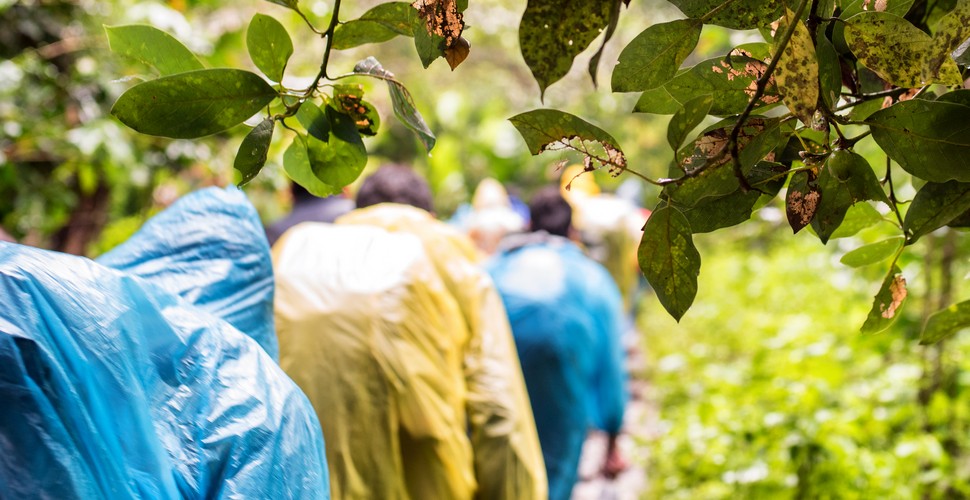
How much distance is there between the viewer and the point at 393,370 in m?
2.36

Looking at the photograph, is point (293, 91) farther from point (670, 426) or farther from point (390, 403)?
point (670, 426)

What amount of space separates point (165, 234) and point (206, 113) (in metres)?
→ 0.84

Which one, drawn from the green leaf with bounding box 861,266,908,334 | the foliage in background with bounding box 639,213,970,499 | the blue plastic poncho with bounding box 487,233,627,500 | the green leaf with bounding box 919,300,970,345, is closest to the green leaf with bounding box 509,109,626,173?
the green leaf with bounding box 861,266,908,334

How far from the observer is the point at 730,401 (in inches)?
207

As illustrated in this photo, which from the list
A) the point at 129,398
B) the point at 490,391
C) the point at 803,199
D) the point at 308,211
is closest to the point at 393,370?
the point at 490,391

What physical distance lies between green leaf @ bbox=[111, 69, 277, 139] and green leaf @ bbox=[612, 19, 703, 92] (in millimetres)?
343

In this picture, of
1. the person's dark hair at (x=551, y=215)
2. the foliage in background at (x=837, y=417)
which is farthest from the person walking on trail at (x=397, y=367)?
the person's dark hair at (x=551, y=215)

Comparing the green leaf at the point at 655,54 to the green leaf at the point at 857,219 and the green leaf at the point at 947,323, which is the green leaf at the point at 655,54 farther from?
the green leaf at the point at 947,323

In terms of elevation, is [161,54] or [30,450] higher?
[161,54]

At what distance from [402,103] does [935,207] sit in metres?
0.58

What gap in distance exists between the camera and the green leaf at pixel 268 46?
3.11ft

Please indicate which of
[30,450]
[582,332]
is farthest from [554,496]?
[30,450]

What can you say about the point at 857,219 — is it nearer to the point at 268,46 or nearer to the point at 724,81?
the point at 724,81

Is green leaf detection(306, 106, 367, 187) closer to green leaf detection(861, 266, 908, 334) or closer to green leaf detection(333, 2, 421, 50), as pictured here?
green leaf detection(333, 2, 421, 50)
